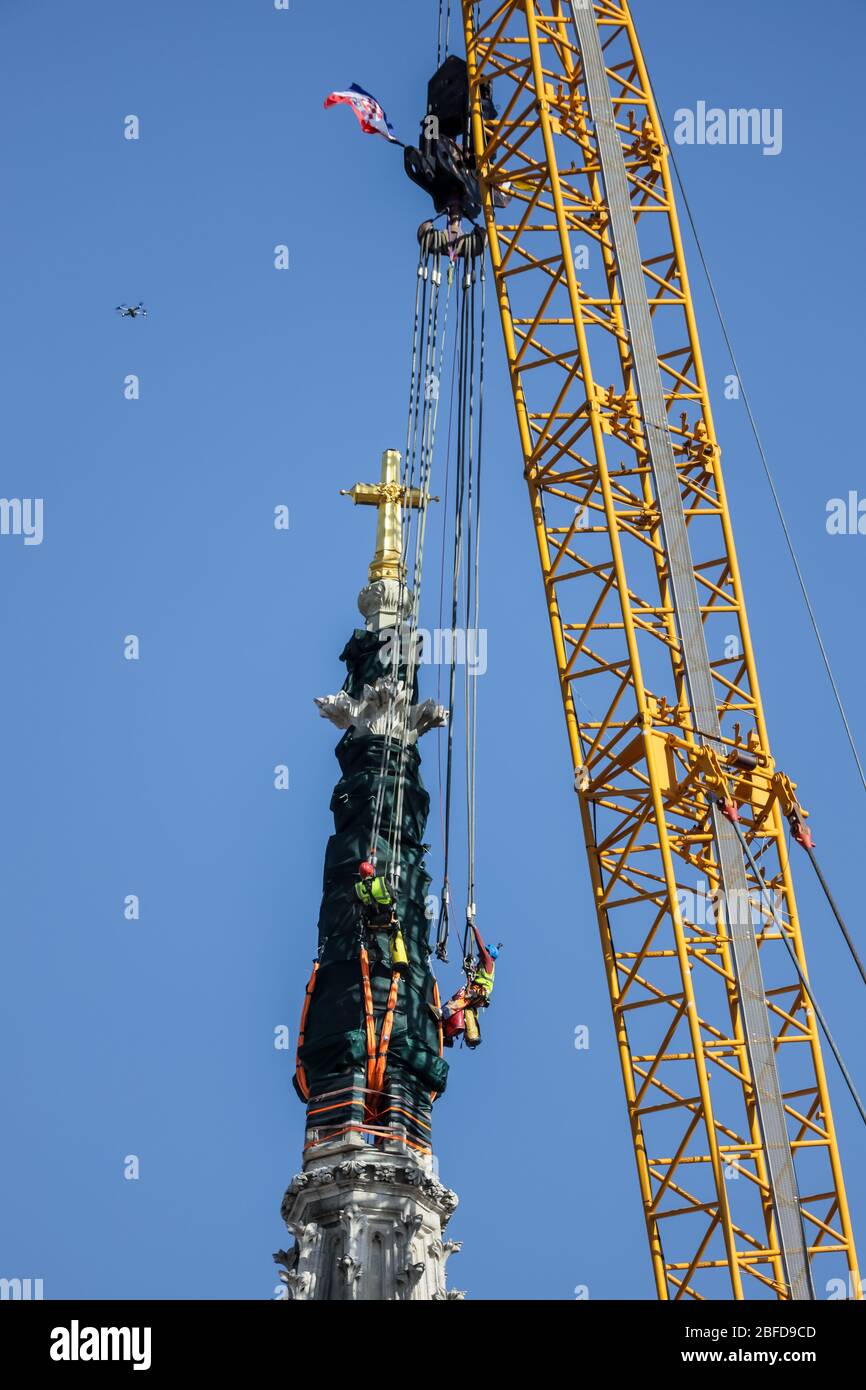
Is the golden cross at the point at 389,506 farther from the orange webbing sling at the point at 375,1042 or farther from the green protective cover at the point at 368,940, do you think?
the orange webbing sling at the point at 375,1042

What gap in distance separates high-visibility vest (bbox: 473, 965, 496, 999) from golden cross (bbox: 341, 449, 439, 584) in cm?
1759

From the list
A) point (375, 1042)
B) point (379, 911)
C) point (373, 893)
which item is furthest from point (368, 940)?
point (375, 1042)

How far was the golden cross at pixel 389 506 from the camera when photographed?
88875mm

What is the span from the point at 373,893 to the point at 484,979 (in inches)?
208

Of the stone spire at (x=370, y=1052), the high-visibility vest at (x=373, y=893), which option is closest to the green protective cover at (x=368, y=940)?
the stone spire at (x=370, y=1052)

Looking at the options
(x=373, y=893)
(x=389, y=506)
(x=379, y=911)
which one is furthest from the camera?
(x=389, y=506)

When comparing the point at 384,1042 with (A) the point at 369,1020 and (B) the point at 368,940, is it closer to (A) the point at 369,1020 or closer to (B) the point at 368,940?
(A) the point at 369,1020

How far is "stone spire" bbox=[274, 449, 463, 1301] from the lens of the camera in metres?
70.2

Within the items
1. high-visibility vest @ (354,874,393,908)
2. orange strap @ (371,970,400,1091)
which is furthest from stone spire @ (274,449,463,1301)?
high-visibility vest @ (354,874,393,908)

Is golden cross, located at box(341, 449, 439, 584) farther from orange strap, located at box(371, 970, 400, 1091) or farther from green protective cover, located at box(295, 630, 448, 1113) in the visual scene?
orange strap, located at box(371, 970, 400, 1091)

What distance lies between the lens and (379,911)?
249ft

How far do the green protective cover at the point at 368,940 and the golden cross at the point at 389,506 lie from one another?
16.2ft
